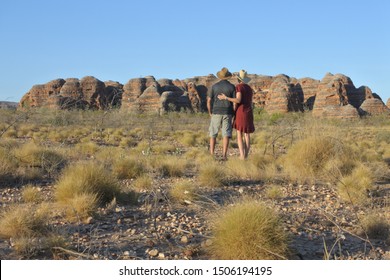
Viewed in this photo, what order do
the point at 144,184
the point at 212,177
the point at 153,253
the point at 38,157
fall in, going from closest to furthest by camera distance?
1. the point at 153,253
2. the point at 144,184
3. the point at 212,177
4. the point at 38,157

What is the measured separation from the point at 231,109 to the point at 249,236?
18.3ft

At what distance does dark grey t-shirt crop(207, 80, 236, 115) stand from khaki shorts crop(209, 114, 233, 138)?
82 mm

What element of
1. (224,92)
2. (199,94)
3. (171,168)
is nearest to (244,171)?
(171,168)

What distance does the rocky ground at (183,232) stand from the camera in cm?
340

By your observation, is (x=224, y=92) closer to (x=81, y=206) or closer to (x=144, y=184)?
(x=144, y=184)

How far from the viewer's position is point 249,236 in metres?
3.26

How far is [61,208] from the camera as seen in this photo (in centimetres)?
479

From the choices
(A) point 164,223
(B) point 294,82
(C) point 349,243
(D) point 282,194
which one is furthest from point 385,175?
(B) point 294,82

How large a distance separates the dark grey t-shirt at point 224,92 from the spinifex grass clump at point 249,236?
518cm

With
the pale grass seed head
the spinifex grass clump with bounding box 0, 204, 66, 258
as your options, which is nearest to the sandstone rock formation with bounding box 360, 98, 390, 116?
the pale grass seed head

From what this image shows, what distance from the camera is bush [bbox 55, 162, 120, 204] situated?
16.5ft

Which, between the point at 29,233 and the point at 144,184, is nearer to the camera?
the point at 29,233

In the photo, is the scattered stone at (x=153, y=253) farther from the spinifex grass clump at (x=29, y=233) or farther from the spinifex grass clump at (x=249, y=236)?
the spinifex grass clump at (x=29, y=233)
